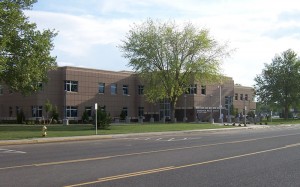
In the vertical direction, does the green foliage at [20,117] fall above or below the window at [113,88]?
below

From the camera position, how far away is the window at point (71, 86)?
61.5m

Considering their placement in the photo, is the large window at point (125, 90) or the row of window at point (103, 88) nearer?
the row of window at point (103, 88)

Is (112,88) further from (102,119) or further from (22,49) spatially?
(22,49)

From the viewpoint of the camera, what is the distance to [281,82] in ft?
276

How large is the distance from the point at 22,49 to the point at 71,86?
2743cm

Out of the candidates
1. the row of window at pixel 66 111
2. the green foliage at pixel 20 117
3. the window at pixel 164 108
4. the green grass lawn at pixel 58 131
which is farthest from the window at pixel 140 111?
the green grass lawn at pixel 58 131

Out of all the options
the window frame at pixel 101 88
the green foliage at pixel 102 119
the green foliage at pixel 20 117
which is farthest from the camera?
the window frame at pixel 101 88

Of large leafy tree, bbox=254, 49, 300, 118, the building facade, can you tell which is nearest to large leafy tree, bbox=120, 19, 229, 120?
the building facade

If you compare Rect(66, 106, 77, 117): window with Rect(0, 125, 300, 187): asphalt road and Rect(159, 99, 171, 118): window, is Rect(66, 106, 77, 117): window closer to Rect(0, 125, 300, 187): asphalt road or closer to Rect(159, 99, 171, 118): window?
Rect(159, 99, 171, 118): window

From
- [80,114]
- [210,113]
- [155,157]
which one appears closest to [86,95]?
[80,114]

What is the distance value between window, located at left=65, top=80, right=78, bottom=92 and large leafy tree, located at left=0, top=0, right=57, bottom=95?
81.0 feet

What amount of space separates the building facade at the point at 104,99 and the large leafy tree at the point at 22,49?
50.5ft

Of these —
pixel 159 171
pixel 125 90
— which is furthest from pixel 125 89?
pixel 159 171

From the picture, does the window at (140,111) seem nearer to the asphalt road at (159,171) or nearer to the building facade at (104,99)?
the building facade at (104,99)
